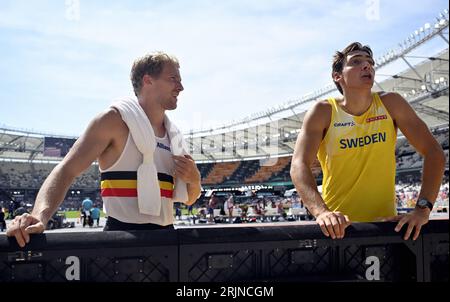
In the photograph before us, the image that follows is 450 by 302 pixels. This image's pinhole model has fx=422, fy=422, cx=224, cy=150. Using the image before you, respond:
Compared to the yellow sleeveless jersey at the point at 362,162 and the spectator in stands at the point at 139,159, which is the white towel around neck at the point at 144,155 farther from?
the yellow sleeveless jersey at the point at 362,162

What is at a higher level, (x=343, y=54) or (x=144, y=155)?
(x=343, y=54)

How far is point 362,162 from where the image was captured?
2051 millimetres

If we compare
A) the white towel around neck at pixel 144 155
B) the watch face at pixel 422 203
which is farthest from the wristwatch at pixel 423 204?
the white towel around neck at pixel 144 155

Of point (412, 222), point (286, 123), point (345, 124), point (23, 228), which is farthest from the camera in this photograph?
point (286, 123)

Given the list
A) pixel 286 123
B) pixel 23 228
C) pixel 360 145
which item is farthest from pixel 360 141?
pixel 286 123

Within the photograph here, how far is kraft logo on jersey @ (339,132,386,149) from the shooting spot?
2.06 meters

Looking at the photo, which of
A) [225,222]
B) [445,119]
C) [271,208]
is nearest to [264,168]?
[445,119]

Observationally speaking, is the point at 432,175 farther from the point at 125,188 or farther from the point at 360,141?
the point at 125,188

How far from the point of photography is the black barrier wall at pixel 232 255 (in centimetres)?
128

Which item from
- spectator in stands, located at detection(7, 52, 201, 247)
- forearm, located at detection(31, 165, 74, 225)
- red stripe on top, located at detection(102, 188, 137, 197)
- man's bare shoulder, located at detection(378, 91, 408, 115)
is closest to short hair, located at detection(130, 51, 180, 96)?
spectator in stands, located at detection(7, 52, 201, 247)

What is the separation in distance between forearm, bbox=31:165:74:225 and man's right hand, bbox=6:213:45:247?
0.13m

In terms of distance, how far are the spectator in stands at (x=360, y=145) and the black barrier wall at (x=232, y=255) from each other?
424 mm

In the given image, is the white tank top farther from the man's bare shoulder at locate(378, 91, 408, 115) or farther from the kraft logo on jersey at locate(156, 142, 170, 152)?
the man's bare shoulder at locate(378, 91, 408, 115)

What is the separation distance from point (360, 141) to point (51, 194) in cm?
141
